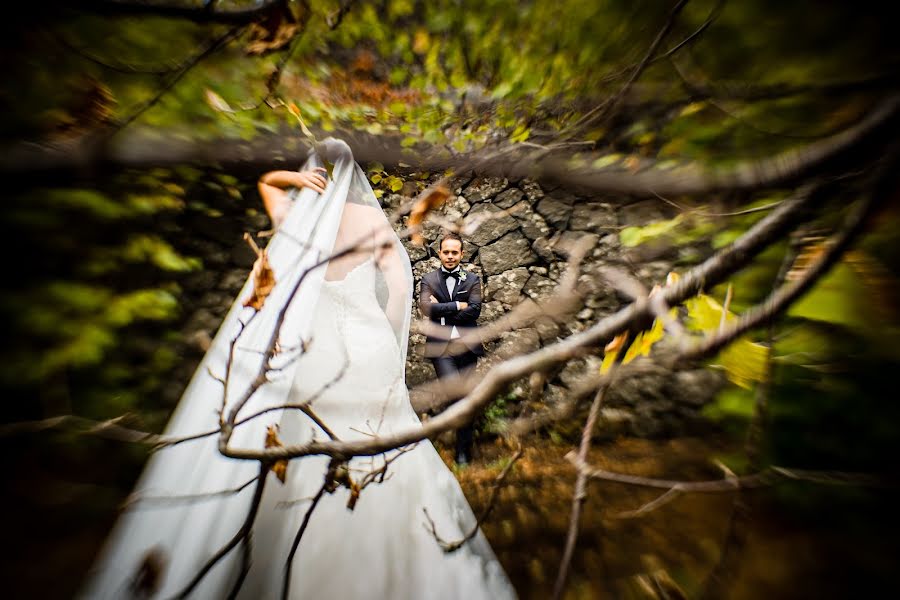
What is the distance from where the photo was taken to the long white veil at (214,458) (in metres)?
0.81

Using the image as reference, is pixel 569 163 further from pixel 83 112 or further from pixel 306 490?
pixel 306 490

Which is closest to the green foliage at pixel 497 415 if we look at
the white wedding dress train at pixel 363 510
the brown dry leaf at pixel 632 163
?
the white wedding dress train at pixel 363 510

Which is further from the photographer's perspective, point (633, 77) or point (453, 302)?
point (453, 302)

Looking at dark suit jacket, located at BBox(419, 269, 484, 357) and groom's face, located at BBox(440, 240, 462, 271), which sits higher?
groom's face, located at BBox(440, 240, 462, 271)

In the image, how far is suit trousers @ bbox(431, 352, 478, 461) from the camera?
2.23 meters

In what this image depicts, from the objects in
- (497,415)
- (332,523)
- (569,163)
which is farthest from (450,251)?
(332,523)

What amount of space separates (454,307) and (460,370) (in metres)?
0.53

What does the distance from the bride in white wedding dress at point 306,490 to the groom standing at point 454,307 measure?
771 millimetres

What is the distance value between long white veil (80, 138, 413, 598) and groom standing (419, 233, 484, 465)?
1.14m

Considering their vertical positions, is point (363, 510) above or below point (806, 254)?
below

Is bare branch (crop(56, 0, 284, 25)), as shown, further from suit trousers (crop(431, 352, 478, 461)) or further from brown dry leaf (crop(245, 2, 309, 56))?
suit trousers (crop(431, 352, 478, 461))

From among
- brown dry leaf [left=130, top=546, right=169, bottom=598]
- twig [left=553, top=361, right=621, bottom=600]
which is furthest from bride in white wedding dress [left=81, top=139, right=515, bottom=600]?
twig [left=553, top=361, right=621, bottom=600]

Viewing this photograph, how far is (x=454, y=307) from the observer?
7.63ft

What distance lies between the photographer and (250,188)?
2.68 meters
